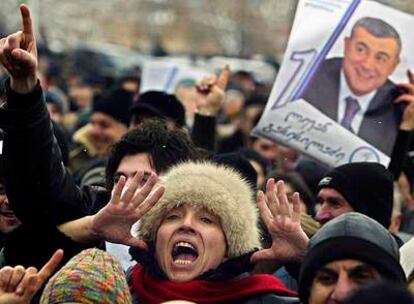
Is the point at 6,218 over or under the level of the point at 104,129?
over

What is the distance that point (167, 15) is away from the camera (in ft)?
179

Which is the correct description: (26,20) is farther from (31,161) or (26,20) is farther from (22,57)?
(31,161)

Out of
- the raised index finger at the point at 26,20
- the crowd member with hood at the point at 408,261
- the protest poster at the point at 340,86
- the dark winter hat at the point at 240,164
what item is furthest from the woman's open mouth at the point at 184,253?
the protest poster at the point at 340,86

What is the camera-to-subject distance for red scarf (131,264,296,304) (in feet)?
21.3

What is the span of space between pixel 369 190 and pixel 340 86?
1222mm

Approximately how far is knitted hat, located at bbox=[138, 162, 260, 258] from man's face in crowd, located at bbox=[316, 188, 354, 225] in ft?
4.62

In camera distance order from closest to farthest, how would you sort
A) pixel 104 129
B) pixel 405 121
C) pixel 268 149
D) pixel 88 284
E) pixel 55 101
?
pixel 88 284
pixel 405 121
pixel 104 129
pixel 268 149
pixel 55 101

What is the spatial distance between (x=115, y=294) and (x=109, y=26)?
4591cm

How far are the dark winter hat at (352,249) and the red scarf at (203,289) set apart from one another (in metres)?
0.29

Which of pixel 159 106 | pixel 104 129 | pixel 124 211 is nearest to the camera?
pixel 124 211

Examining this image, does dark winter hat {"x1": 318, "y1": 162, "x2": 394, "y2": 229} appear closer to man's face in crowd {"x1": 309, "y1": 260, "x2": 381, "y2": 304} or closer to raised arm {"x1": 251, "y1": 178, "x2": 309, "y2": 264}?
raised arm {"x1": 251, "y1": 178, "x2": 309, "y2": 264}

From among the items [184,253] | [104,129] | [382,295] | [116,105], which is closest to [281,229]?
[184,253]

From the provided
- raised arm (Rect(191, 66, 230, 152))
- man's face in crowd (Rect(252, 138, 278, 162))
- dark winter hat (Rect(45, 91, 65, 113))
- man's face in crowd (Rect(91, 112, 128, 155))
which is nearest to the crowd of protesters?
raised arm (Rect(191, 66, 230, 152))

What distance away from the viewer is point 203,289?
6.52m
